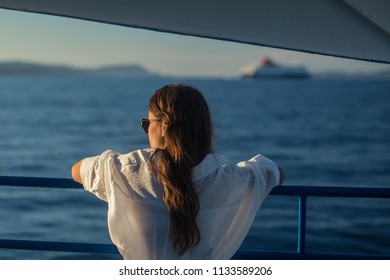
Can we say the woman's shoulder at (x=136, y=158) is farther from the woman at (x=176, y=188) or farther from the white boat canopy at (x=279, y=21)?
the white boat canopy at (x=279, y=21)

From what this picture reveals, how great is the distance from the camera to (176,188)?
2047 millimetres

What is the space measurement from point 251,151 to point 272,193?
28.4 metres

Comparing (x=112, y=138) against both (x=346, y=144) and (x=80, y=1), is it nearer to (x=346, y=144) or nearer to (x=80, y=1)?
(x=346, y=144)

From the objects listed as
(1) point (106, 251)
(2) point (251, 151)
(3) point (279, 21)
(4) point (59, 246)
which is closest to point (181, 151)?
(3) point (279, 21)

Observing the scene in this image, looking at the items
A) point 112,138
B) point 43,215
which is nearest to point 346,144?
point 112,138

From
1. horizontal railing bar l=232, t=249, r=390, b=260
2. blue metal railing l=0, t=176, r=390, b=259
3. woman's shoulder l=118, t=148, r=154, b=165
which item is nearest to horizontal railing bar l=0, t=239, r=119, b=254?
blue metal railing l=0, t=176, r=390, b=259

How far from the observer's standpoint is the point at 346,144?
116ft

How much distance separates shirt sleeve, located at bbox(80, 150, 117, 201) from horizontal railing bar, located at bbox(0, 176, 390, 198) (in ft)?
1.17

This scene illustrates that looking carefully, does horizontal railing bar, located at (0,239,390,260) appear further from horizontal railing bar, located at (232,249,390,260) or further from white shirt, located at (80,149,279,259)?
white shirt, located at (80,149,279,259)

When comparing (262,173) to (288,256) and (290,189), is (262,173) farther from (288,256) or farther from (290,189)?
(288,256)

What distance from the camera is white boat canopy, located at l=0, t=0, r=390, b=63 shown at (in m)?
2.34

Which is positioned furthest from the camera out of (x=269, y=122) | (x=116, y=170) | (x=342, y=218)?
(x=269, y=122)

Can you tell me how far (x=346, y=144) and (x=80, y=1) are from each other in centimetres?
3381

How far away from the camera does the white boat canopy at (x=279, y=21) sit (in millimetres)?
2344
